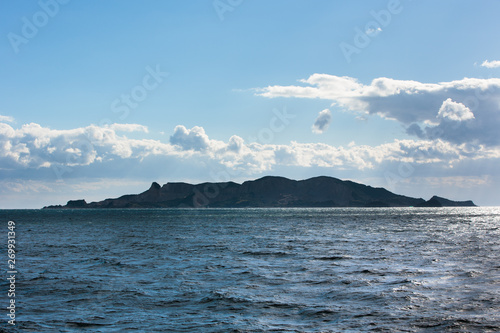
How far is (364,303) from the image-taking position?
22.2m

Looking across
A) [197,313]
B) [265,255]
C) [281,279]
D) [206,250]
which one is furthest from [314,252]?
[197,313]

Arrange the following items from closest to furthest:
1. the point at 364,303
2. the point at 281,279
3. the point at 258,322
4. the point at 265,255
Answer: the point at 258,322 → the point at 364,303 → the point at 281,279 → the point at 265,255

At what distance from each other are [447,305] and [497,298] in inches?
139

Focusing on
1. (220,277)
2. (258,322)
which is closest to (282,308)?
(258,322)

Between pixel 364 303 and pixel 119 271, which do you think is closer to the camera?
pixel 364 303

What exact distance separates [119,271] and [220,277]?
9119 millimetres

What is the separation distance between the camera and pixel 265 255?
44.4 m

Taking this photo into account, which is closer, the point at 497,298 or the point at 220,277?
the point at 497,298

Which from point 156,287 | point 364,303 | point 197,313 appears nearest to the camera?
point 197,313

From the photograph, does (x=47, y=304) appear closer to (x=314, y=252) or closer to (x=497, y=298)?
(x=497, y=298)

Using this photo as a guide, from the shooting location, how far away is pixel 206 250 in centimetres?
5066

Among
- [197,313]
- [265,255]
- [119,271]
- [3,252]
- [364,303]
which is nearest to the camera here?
[197,313]

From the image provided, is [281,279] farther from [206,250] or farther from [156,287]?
[206,250]

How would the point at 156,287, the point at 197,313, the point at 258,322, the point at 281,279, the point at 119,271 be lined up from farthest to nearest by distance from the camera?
the point at 119,271 → the point at 281,279 → the point at 156,287 → the point at 197,313 → the point at 258,322
